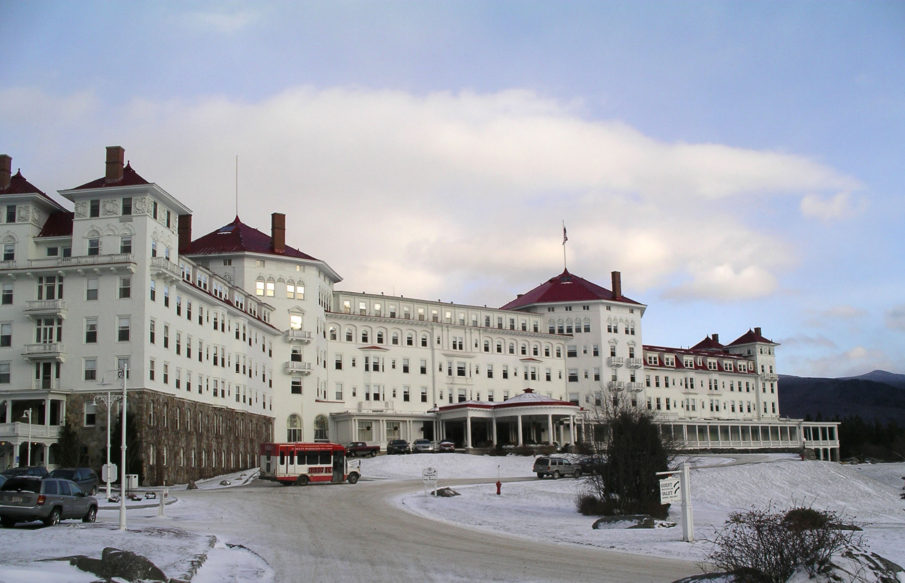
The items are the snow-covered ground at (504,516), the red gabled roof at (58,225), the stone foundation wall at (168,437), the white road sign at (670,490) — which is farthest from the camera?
the red gabled roof at (58,225)

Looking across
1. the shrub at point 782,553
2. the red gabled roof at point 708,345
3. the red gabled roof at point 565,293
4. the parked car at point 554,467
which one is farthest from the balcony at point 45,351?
the red gabled roof at point 708,345

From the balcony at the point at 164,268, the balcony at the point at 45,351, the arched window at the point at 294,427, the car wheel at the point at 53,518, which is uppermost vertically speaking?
the balcony at the point at 164,268

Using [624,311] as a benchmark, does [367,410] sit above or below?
below

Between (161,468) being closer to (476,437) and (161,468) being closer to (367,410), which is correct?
(367,410)

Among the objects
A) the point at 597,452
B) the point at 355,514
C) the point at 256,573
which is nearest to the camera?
the point at 256,573

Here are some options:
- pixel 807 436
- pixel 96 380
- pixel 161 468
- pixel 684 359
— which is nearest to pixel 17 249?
pixel 96 380

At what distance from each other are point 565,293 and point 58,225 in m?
69.2

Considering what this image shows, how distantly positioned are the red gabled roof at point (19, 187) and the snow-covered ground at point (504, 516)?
2350cm

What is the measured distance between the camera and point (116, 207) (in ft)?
202

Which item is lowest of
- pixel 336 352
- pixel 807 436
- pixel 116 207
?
pixel 807 436

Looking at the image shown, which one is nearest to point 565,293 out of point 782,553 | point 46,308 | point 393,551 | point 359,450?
point 359,450

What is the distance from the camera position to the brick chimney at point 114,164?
62438 mm

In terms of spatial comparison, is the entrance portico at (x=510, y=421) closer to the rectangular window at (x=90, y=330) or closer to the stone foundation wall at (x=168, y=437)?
the stone foundation wall at (x=168, y=437)

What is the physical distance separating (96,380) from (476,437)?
51584mm
